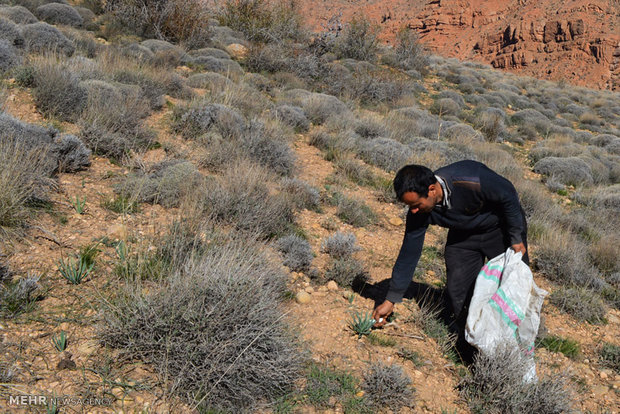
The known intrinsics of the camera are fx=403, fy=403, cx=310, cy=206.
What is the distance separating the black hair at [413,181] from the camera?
2658mm

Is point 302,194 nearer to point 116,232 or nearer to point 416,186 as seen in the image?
point 116,232

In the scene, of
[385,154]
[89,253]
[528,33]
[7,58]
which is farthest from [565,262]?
[528,33]

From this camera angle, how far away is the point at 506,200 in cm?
283

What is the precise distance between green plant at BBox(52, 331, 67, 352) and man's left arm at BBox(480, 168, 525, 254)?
2.80 m

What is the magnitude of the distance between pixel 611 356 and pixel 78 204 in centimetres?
491

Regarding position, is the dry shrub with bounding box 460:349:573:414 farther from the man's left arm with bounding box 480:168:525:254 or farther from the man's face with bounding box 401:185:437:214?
the man's face with bounding box 401:185:437:214

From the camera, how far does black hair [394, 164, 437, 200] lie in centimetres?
266

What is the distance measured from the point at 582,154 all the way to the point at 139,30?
13335 millimetres

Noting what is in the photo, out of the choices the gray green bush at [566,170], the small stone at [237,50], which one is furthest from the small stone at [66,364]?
the small stone at [237,50]

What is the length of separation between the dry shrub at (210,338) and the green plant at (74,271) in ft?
1.57

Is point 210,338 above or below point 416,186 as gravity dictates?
below

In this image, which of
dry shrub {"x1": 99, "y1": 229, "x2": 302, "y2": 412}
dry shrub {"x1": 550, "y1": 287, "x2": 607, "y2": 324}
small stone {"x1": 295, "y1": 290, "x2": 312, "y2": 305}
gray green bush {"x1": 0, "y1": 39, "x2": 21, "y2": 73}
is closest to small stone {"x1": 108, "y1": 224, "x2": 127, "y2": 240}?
dry shrub {"x1": 99, "y1": 229, "x2": 302, "y2": 412}

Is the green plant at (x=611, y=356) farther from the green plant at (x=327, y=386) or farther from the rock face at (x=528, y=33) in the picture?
the rock face at (x=528, y=33)

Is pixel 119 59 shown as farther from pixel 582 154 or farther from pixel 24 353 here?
pixel 582 154
